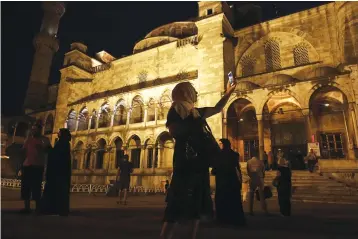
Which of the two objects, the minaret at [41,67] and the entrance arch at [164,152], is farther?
the minaret at [41,67]

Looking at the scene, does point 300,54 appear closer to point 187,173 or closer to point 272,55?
point 272,55

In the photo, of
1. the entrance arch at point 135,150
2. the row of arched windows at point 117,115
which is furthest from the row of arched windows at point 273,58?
the entrance arch at point 135,150

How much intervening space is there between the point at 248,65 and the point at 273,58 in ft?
7.14

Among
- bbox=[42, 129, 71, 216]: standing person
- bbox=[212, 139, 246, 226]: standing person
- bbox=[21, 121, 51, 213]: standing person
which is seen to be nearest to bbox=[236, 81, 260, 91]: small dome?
bbox=[212, 139, 246, 226]: standing person

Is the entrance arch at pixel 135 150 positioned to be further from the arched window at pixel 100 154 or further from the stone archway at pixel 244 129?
the stone archway at pixel 244 129

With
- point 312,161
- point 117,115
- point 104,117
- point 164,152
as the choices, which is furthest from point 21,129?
point 312,161

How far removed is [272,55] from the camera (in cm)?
2028

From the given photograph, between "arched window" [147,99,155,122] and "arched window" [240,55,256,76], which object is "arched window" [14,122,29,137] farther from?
"arched window" [240,55,256,76]

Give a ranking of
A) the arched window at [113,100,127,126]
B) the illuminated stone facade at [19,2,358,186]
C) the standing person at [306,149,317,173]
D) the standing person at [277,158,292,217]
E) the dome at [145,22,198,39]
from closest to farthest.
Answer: the standing person at [277,158,292,217] → the standing person at [306,149,317,173] → the illuminated stone facade at [19,2,358,186] → the arched window at [113,100,127,126] → the dome at [145,22,198,39]

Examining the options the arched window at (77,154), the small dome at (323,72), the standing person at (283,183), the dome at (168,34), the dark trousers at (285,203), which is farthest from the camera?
the dome at (168,34)

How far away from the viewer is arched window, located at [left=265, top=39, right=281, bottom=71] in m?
19.9

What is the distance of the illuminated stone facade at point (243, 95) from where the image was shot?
16.2 meters

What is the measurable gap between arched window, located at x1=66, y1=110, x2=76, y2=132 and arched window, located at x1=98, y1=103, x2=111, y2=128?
3.55 metres

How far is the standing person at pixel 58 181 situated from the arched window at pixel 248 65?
61.3 ft
